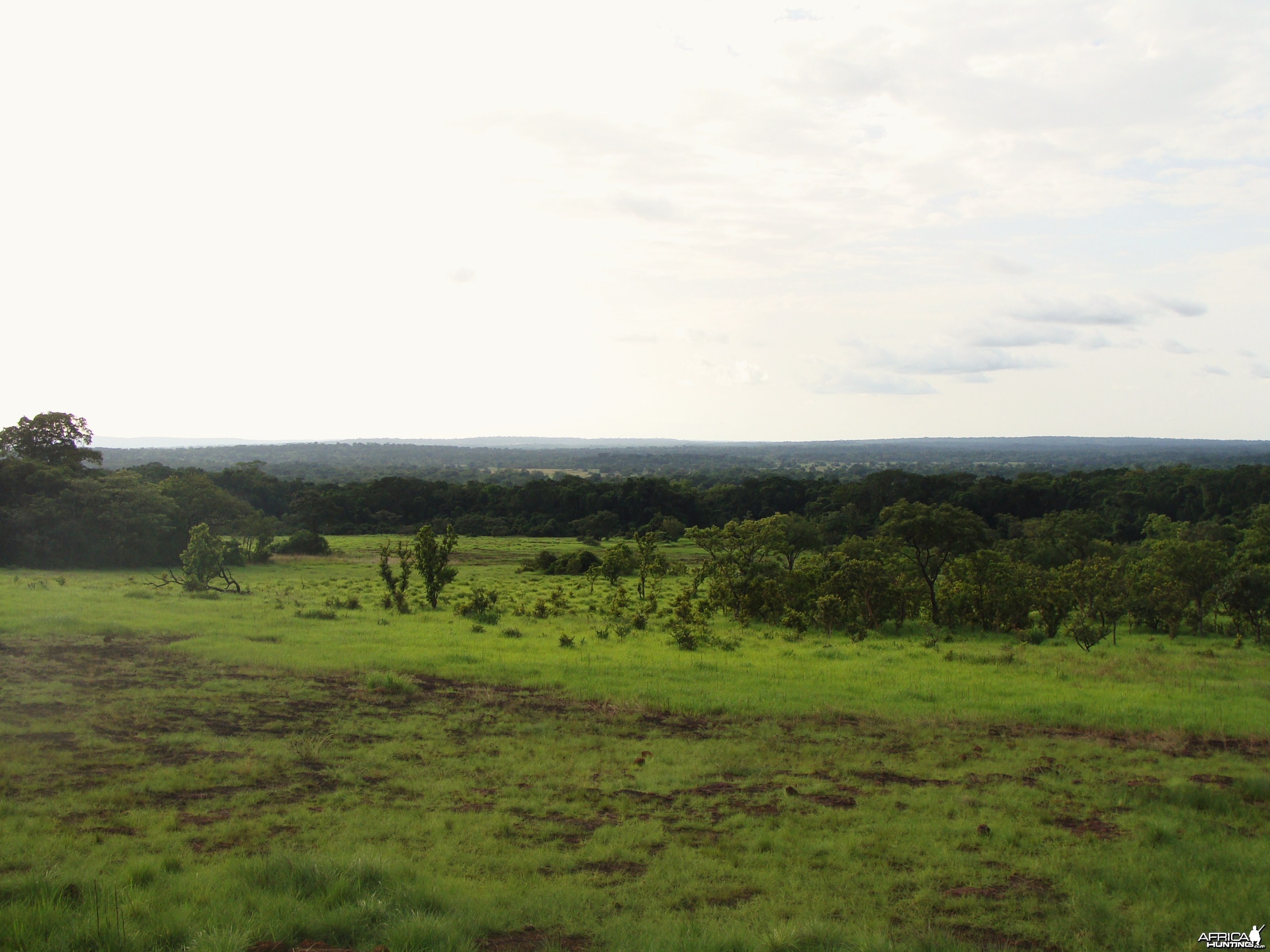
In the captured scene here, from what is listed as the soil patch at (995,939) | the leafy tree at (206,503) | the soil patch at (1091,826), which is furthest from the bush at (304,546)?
the soil patch at (995,939)

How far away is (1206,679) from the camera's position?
18438 mm

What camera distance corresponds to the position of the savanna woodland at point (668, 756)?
23.3 feet

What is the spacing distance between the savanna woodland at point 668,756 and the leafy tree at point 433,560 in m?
0.20

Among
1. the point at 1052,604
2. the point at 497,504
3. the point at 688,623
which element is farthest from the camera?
the point at 497,504

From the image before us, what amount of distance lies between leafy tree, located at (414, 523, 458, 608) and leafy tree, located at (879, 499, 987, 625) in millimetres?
17721

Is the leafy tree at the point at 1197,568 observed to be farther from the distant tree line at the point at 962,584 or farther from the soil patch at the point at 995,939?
the soil patch at the point at 995,939

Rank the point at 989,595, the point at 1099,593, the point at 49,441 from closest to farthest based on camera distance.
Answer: the point at 1099,593 < the point at 989,595 < the point at 49,441

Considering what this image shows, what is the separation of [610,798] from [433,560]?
22.8m

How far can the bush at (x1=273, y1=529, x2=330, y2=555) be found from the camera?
6359 cm

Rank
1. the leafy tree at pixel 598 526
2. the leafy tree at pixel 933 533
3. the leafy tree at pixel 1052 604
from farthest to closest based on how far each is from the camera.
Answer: the leafy tree at pixel 598 526 < the leafy tree at pixel 933 533 < the leafy tree at pixel 1052 604

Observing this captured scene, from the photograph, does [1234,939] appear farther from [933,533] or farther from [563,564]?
[563,564]

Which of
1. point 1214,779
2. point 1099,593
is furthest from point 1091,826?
point 1099,593

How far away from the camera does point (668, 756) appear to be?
12336 mm

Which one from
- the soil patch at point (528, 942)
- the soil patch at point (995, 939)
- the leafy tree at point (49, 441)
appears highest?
the leafy tree at point (49, 441)
